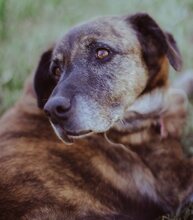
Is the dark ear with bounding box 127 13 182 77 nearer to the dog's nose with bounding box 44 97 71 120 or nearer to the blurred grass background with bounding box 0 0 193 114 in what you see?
the dog's nose with bounding box 44 97 71 120

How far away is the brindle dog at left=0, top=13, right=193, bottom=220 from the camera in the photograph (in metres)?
3.84

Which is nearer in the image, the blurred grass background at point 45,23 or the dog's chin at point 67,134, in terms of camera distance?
the dog's chin at point 67,134

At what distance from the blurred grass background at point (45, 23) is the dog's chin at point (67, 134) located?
6.47 ft

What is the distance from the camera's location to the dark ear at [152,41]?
4.16 metres

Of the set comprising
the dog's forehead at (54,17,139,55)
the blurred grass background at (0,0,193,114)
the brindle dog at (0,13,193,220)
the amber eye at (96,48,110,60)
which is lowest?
the blurred grass background at (0,0,193,114)

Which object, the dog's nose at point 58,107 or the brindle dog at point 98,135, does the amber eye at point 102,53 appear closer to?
the brindle dog at point 98,135

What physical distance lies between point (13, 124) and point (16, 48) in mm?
2451

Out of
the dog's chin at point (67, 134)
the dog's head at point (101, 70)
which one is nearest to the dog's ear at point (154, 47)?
the dog's head at point (101, 70)

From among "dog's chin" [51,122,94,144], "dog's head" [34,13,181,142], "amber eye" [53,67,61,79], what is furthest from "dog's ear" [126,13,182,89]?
Answer: "dog's chin" [51,122,94,144]

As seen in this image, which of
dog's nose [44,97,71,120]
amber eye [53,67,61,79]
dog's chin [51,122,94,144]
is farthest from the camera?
amber eye [53,67,61,79]

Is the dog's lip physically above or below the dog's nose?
below

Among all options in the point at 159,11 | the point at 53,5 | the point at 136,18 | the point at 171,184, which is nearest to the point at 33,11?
the point at 53,5

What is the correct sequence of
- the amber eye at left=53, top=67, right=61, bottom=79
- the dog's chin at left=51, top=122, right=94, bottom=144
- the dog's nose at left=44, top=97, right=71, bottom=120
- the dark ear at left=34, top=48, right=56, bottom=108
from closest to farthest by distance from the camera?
1. the dog's nose at left=44, top=97, right=71, bottom=120
2. the dog's chin at left=51, top=122, right=94, bottom=144
3. the amber eye at left=53, top=67, right=61, bottom=79
4. the dark ear at left=34, top=48, right=56, bottom=108

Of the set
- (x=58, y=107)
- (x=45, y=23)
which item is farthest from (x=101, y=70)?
(x=45, y=23)
